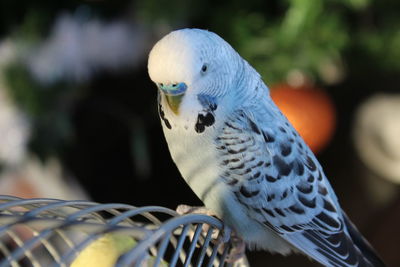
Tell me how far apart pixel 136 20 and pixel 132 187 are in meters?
0.49

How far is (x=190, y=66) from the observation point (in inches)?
17.4

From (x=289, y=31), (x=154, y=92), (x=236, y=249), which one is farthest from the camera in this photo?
(x=154, y=92)

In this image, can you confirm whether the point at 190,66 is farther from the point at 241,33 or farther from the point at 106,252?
the point at 241,33

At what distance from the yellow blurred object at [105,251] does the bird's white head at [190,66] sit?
14 centimetres

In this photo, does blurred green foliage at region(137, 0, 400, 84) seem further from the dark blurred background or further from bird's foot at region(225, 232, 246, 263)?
bird's foot at region(225, 232, 246, 263)

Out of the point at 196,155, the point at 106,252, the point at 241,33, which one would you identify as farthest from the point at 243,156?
the point at 241,33

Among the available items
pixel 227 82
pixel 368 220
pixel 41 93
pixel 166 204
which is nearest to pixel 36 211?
pixel 227 82

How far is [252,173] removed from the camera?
0.54m

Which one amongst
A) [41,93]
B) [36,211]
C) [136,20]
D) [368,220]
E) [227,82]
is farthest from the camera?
[368,220]

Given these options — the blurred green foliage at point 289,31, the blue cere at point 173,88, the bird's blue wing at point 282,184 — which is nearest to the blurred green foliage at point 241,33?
the blurred green foliage at point 289,31

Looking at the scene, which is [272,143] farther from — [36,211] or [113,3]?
[113,3]

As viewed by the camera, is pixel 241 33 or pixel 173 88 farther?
pixel 241 33

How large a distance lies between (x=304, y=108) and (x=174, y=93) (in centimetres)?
67

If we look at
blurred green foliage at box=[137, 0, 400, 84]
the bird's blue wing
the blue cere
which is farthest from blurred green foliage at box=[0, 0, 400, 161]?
the blue cere
